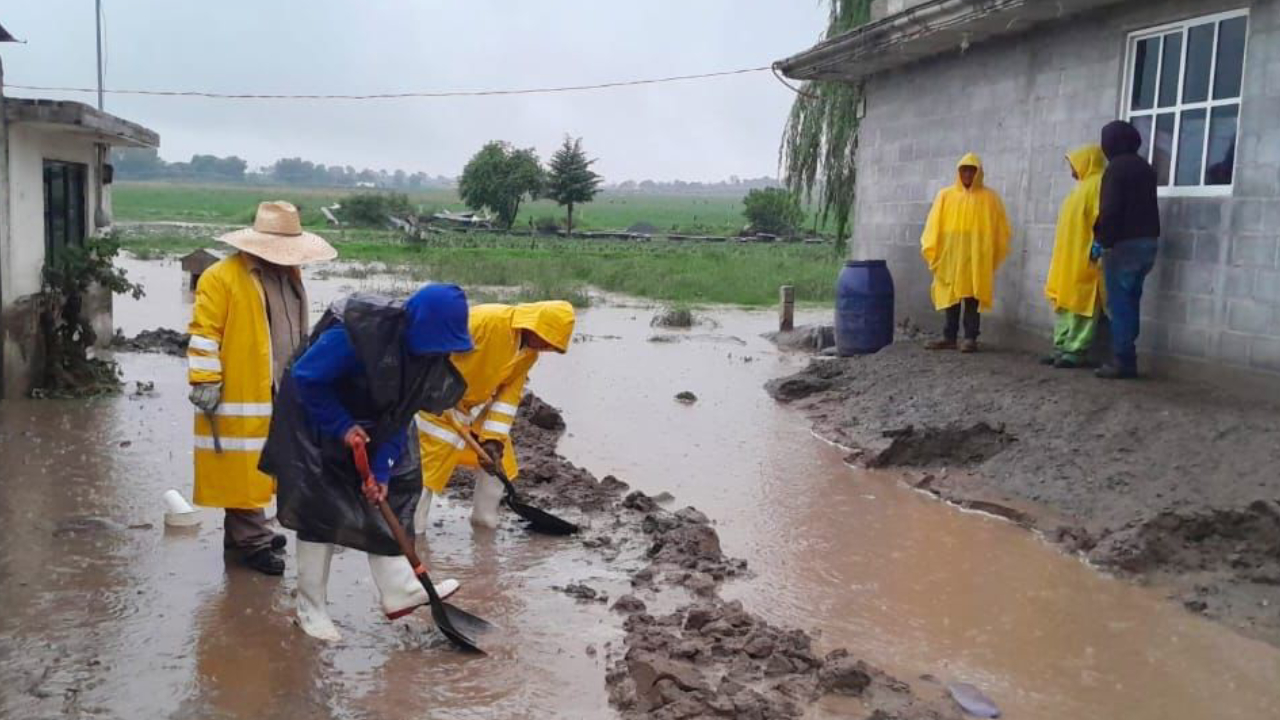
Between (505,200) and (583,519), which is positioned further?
(505,200)

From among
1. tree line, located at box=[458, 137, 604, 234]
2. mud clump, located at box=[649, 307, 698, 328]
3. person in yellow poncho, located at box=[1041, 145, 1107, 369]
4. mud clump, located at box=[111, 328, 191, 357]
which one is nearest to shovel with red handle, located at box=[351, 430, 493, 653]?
person in yellow poncho, located at box=[1041, 145, 1107, 369]

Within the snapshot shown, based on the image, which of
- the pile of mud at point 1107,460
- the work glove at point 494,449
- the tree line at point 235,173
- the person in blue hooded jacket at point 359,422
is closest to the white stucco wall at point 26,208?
the work glove at point 494,449

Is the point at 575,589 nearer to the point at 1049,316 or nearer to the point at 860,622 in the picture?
the point at 860,622

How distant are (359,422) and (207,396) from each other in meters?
1.19

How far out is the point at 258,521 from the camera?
5.55m

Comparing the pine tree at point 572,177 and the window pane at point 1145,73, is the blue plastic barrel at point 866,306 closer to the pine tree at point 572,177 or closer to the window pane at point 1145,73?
the window pane at point 1145,73

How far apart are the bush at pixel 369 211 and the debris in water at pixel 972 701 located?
5174cm

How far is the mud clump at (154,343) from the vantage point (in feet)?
42.2

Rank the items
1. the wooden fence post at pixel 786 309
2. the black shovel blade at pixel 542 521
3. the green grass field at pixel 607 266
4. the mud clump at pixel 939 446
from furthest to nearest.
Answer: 1. the green grass field at pixel 607 266
2. the wooden fence post at pixel 786 309
3. the mud clump at pixel 939 446
4. the black shovel blade at pixel 542 521

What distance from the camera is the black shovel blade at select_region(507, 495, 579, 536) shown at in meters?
6.19

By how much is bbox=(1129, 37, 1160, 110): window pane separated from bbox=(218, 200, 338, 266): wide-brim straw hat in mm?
6234

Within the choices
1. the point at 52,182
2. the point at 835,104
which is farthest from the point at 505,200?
the point at 52,182

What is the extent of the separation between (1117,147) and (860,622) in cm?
475

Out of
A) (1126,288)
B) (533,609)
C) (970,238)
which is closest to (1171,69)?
(1126,288)
